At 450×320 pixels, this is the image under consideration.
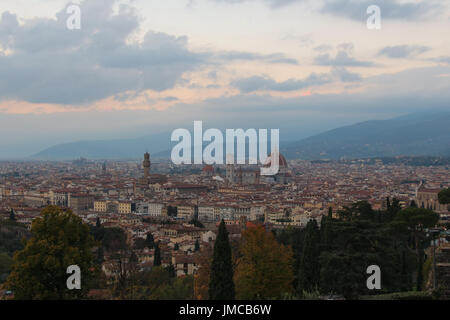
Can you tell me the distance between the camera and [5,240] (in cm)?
2655

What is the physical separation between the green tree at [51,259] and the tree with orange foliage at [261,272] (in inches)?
142

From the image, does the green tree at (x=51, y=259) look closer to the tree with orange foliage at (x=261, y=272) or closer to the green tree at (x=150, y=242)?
the tree with orange foliage at (x=261, y=272)

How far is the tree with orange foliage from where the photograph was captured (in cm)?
1191

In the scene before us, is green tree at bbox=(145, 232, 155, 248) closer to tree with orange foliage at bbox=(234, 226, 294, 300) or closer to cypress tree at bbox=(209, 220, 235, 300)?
tree with orange foliage at bbox=(234, 226, 294, 300)

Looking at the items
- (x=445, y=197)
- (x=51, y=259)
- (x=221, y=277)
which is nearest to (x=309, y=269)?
(x=221, y=277)

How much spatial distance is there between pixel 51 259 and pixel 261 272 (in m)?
4.83

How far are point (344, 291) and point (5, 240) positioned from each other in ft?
68.0

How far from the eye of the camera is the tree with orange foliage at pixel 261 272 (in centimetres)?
1191

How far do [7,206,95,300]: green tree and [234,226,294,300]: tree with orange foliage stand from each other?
11.8 feet
